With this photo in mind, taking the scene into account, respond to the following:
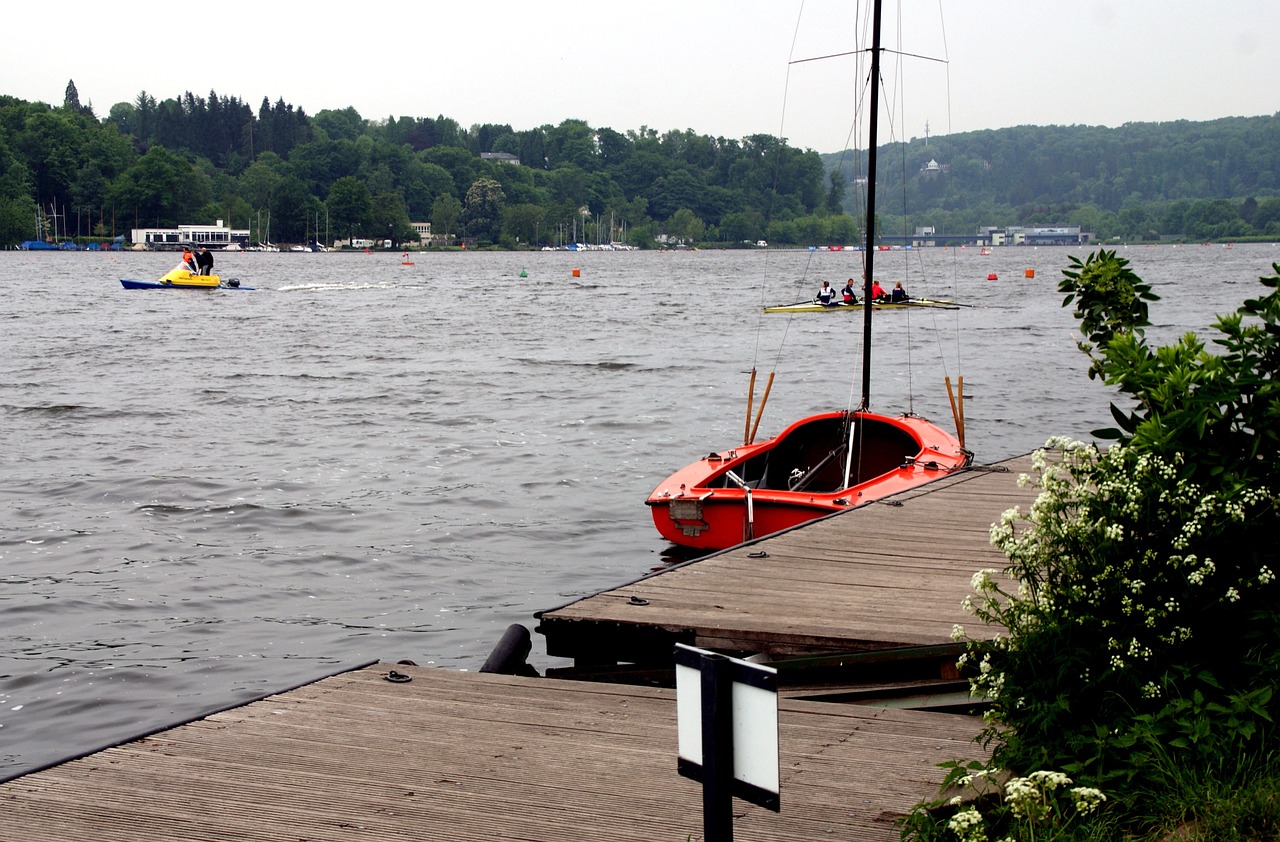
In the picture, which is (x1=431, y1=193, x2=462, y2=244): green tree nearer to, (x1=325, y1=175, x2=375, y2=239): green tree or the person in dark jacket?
(x1=325, y1=175, x2=375, y2=239): green tree

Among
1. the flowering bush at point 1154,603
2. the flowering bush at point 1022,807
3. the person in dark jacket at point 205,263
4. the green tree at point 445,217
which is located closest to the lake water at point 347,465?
the flowering bush at point 1022,807

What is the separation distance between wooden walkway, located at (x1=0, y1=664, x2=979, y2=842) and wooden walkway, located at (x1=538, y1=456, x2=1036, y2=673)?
1015 millimetres

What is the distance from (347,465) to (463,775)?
41.5ft

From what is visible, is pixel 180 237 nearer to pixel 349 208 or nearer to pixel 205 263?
pixel 349 208

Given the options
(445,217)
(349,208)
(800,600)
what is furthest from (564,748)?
(445,217)

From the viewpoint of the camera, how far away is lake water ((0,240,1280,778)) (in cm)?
948

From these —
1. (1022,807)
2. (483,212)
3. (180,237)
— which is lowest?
(1022,807)

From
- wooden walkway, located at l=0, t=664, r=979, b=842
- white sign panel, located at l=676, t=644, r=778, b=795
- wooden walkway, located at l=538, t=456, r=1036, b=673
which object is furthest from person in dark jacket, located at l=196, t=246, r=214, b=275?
white sign panel, located at l=676, t=644, r=778, b=795

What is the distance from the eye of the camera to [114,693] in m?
8.55

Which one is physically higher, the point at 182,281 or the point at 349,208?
the point at 349,208

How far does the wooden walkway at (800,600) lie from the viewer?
6.66m

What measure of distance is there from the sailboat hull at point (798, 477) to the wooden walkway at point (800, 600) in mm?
1526

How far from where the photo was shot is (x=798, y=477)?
498 inches

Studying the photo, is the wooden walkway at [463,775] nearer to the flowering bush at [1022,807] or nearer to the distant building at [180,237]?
the flowering bush at [1022,807]
